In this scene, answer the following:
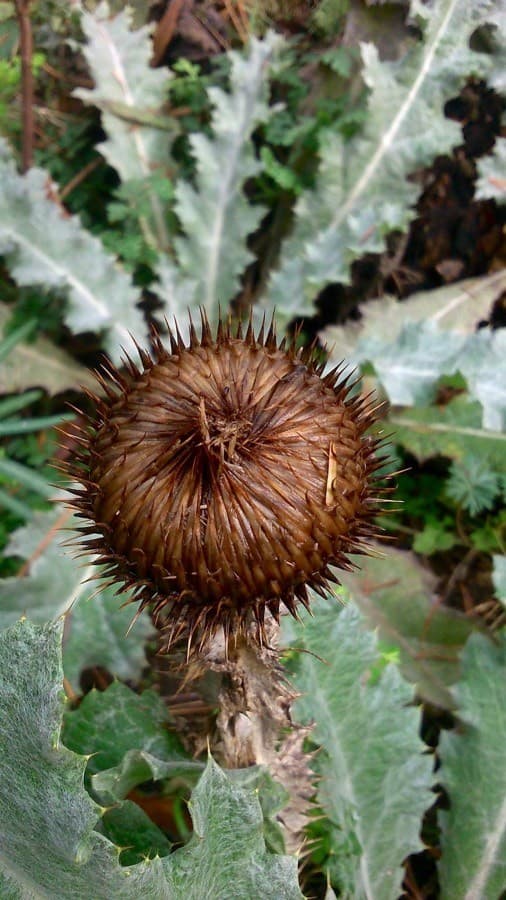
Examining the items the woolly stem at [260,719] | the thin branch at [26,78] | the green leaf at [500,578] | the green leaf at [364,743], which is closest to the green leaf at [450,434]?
the green leaf at [500,578]

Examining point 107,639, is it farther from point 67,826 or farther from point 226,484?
point 226,484

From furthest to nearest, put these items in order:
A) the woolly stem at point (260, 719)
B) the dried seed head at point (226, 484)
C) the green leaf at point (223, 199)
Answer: the green leaf at point (223, 199)
the woolly stem at point (260, 719)
the dried seed head at point (226, 484)

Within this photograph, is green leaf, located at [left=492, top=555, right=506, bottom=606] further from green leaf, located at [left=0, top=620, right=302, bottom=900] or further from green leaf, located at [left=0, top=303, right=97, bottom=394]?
green leaf, located at [left=0, top=303, right=97, bottom=394]

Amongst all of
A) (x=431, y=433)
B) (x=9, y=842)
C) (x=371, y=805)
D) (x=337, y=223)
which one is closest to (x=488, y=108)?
(x=337, y=223)

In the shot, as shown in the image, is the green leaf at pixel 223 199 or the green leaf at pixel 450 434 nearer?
the green leaf at pixel 450 434

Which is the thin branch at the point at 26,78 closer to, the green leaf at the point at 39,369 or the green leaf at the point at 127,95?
the green leaf at the point at 127,95

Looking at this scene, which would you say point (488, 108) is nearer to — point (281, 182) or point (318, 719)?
point (281, 182)

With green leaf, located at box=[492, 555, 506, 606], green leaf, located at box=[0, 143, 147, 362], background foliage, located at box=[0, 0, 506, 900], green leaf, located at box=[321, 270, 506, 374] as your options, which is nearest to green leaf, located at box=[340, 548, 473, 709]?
background foliage, located at box=[0, 0, 506, 900]
